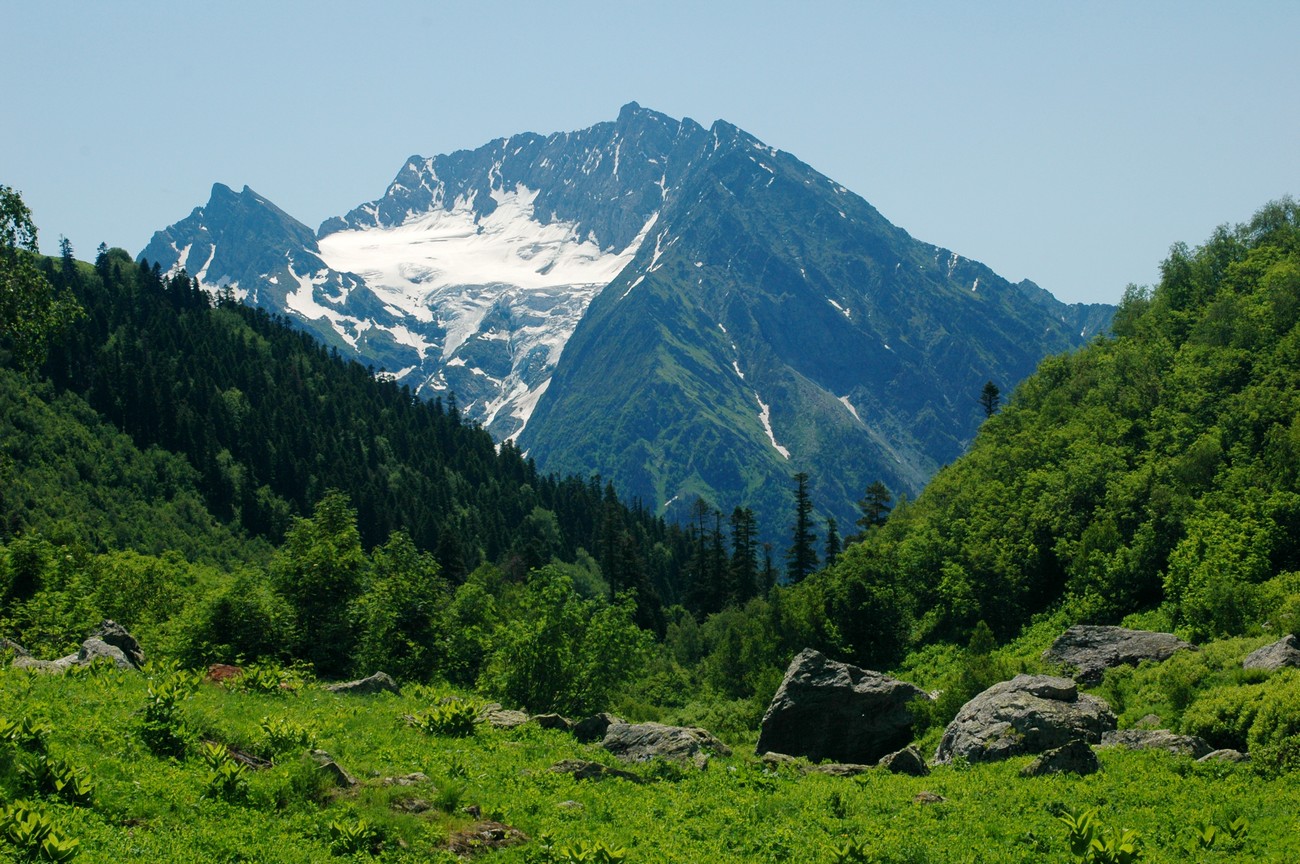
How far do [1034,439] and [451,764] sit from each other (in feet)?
251

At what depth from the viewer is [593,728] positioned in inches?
1339

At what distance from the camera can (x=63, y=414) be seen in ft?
565

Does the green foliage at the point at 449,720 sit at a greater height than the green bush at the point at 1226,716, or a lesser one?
lesser

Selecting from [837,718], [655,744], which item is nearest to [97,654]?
[655,744]

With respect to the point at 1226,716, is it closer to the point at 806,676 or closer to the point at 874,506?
the point at 806,676

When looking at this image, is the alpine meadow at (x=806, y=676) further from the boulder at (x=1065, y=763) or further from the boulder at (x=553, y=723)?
the boulder at (x=553, y=723)

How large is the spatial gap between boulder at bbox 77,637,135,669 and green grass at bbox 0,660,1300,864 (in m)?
3.29

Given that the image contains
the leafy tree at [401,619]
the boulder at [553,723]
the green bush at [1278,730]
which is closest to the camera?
the green bush at [1278,730]

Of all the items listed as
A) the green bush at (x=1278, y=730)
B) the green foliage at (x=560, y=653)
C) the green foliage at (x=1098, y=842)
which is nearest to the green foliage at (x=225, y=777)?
the green foliage at (x=1098, y=842)

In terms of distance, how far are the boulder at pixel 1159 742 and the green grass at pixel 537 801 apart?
2.28 metres

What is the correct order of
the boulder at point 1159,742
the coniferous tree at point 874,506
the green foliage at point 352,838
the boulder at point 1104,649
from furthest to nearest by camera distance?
the coniferous tree at point 874,506 < the boulder at point 1104,649 < the boulder at point 1159,742 < the green foliage at point 352,838

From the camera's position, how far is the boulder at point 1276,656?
3530cm

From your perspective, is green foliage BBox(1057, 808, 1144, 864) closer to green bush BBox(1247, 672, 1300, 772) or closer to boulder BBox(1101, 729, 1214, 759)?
green bush BBox(1247, 672, 1300, 772)

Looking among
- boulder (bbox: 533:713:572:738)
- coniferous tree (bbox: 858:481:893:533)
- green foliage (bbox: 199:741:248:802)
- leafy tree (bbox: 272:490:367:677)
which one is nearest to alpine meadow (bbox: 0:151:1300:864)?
green foliage (bbox: 199:741:248:802)
